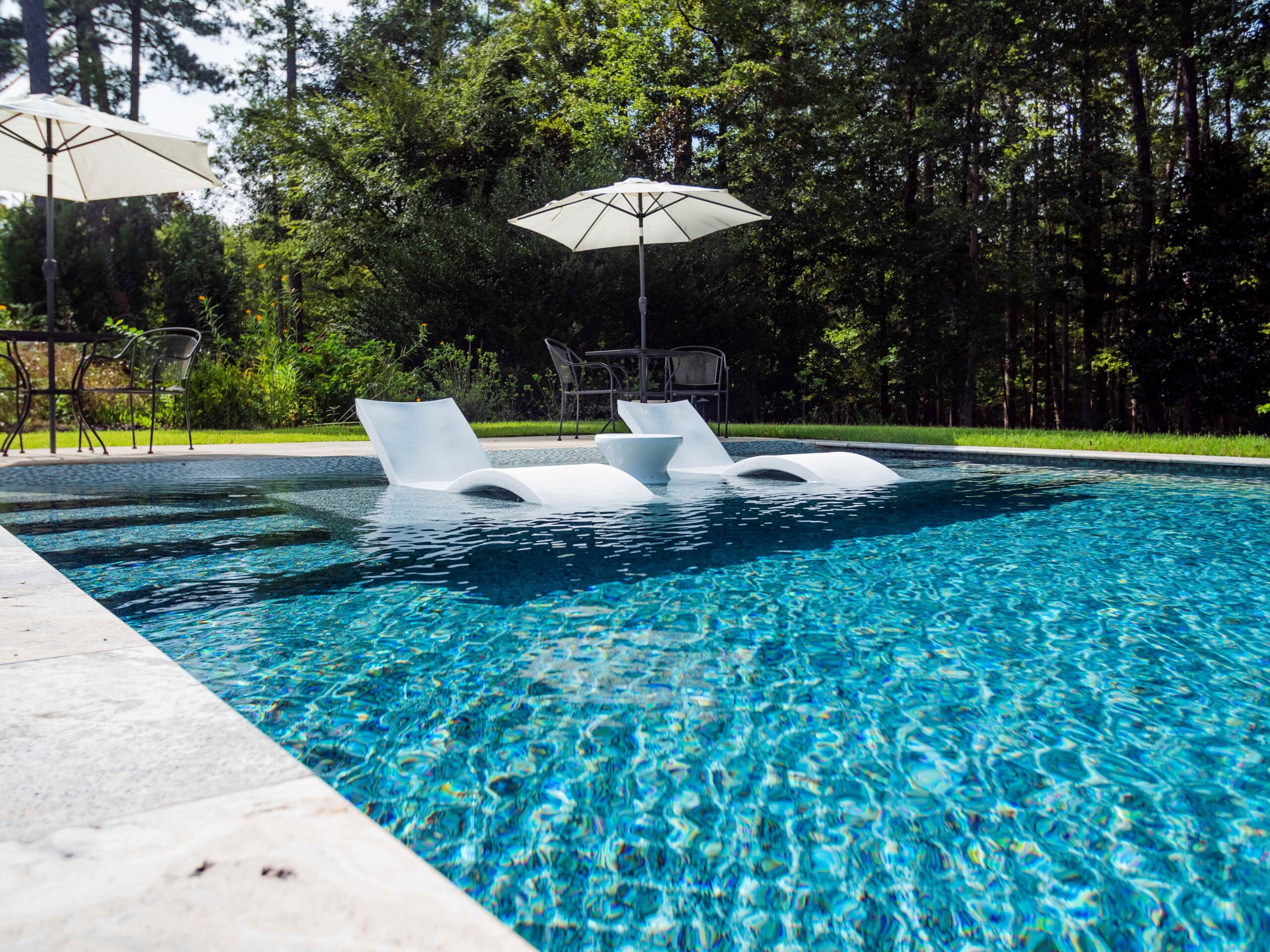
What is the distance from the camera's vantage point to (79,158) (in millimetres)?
Result: 7910

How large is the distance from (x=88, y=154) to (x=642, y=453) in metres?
6.03

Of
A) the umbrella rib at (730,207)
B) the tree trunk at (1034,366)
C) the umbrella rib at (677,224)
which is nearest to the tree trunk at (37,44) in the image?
the umbrella rib at (677,224)

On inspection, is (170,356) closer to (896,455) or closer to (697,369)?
(697,369)

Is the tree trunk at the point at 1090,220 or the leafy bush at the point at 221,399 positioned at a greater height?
the tree trunk at the point at 1090,220

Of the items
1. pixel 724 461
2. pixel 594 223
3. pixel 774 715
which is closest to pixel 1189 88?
pixel 594 223

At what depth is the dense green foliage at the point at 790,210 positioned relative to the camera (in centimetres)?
1268

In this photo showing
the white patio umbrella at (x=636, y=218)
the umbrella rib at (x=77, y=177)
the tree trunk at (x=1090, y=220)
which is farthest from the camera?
the tree trunk at (x=1090, y=220)

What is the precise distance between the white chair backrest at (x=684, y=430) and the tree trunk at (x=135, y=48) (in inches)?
762

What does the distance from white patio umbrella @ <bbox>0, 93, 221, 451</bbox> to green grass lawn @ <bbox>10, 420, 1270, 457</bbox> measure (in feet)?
4.95

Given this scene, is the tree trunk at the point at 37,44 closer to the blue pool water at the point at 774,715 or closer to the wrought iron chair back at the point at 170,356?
the wrought iron chair back at the point at 170,356

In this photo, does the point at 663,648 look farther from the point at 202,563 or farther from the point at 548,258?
the point at 548,258

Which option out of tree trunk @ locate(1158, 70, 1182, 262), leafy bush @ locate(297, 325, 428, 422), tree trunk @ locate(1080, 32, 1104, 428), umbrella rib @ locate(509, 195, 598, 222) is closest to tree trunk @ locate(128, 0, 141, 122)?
leafy bush @ locate(297, 325, 428, 422)

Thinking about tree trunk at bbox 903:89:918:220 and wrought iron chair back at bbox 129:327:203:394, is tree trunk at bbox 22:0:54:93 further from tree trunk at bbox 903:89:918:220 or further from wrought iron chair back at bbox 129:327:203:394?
tree trunk at bbox 903:89:918:220

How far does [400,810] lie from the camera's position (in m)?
1.42
